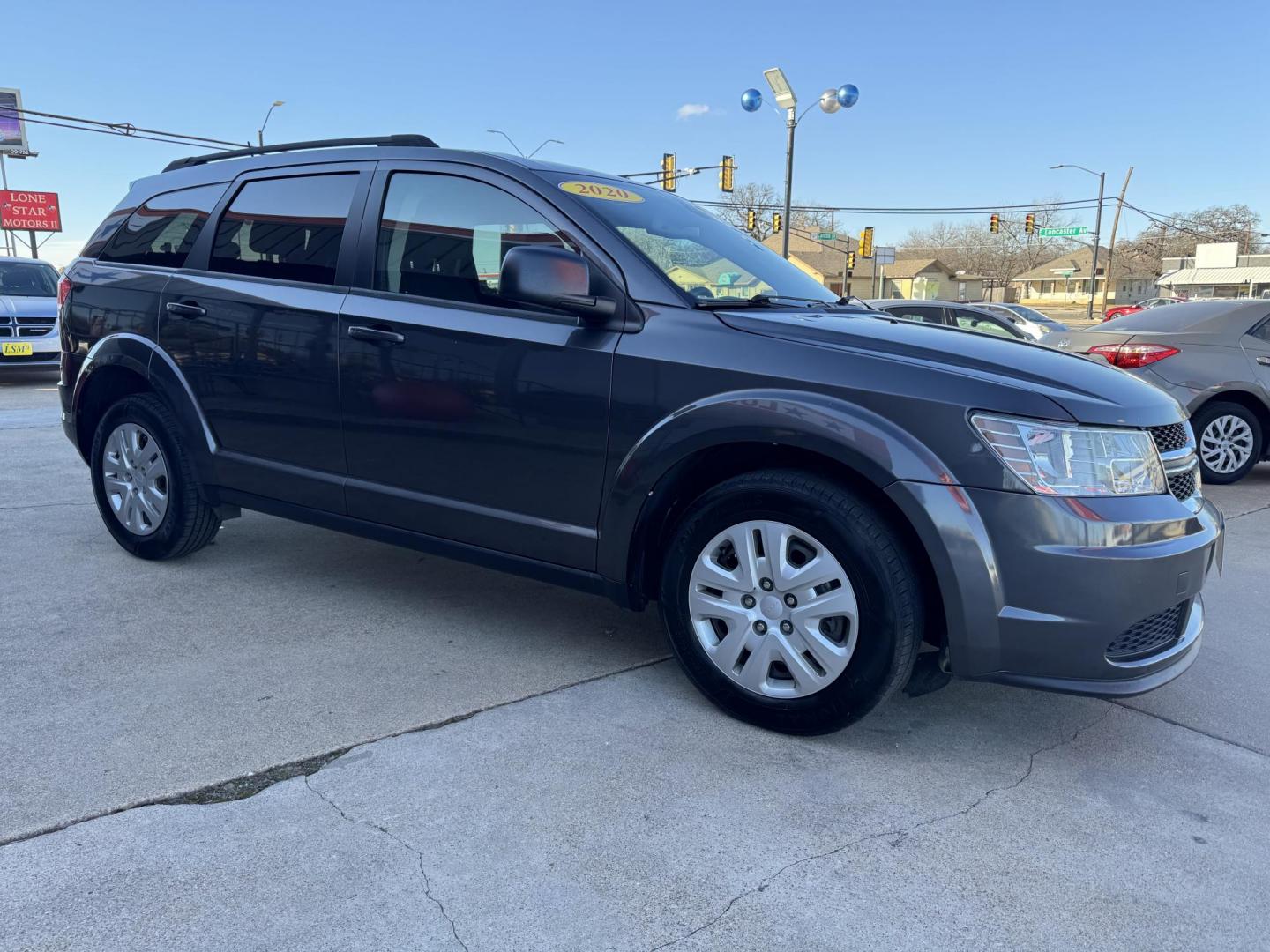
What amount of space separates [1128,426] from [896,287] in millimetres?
89233

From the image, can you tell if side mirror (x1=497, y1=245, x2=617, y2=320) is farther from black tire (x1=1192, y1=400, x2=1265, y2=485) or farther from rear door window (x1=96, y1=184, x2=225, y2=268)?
black tire (x1=1192, y1=400, x2=1265, y2=485)

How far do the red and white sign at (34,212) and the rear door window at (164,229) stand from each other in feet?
216

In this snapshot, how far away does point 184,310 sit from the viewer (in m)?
4.09

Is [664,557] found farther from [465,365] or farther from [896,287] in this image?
[896,287]

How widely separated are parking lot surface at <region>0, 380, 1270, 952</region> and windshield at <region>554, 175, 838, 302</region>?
1434 millimetres

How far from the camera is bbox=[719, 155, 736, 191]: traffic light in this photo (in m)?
28.4

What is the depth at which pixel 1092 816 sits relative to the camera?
8.37ft

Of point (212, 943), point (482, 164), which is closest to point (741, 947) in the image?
point (212, 943)

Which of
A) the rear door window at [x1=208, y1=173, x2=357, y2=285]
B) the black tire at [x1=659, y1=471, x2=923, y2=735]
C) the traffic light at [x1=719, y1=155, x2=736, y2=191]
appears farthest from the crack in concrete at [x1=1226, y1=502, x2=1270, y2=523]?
the traffic light at [x1=719, y1=155, x2=736, y2=191]

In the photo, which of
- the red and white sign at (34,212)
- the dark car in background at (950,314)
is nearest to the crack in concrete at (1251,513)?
the dark car in background at (950,314)

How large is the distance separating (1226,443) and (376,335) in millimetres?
6873

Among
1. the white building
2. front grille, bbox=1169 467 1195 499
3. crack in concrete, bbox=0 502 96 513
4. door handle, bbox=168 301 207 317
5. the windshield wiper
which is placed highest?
the white building

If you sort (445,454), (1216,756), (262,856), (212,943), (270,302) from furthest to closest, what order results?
(270,302)
(445,454)
(1216,756)
(262,856)
(212,943)

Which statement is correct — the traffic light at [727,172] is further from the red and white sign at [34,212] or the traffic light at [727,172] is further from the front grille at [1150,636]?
the red and white sign at [34,212]
